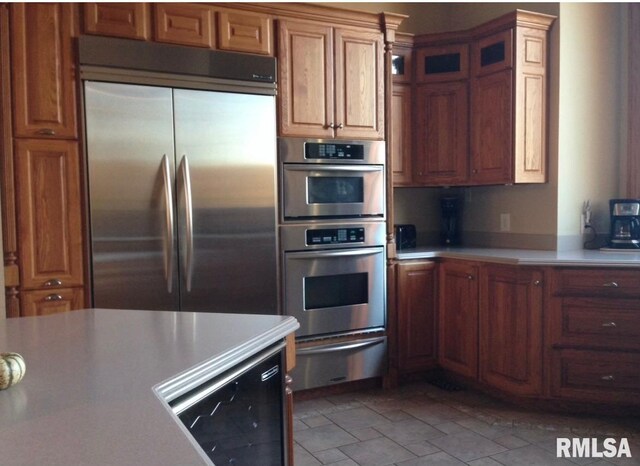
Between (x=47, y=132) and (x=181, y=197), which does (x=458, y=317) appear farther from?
(x=47, y=132)

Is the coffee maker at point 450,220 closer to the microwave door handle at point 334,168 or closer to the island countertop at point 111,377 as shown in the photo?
the microwave door handle at point 334,168

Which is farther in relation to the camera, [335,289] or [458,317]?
[458,317]

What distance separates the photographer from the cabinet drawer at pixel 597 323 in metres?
2.96

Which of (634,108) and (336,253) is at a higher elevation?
(634,108)

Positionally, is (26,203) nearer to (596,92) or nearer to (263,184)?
(263,184)

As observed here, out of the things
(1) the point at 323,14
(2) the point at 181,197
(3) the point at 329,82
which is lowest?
(2) the point at 181,197

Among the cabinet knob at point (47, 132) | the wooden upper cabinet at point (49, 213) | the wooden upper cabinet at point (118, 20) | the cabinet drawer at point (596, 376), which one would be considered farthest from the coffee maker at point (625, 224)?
the cabinet knob at point (47, 132)

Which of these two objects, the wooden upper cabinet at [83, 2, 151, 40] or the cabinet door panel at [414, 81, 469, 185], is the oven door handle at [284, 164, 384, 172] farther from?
the wooden upper cabinet at [83, 2, 151, 40]

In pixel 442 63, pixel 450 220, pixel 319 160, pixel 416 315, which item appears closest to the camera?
pixel 319 160

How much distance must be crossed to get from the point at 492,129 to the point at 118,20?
231 centimetres

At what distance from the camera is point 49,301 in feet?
9.02

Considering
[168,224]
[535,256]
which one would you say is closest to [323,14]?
[168,224]

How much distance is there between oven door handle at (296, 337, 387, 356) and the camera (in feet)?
11.0

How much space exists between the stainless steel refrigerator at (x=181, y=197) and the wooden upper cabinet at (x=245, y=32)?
261 mm
